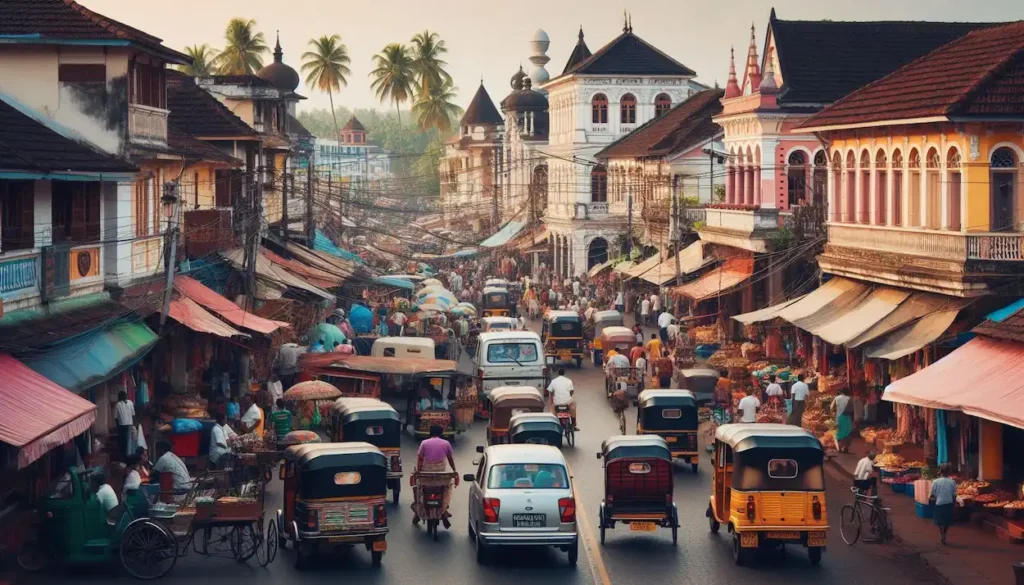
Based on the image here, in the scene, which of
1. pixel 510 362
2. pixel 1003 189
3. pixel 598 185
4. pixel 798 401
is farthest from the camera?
pixel 598 185

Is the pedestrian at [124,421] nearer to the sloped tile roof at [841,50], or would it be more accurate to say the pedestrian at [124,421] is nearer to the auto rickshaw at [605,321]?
the auto rickshaw at [605,321]

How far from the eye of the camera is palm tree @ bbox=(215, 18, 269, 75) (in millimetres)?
118125

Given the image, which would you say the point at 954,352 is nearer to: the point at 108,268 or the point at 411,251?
the point at 108,268

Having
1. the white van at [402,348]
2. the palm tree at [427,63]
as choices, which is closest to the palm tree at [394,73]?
the palm tree at [427,63]

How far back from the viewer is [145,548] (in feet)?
66.3

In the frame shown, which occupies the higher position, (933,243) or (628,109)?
(628,109)

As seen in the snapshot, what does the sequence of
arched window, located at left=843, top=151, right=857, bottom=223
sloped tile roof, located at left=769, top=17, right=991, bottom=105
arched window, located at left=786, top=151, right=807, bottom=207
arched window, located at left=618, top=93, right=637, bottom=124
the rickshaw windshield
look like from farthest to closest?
arched window, located at left=618, top=93, right=637, bottom=124, sloped tile roof, located at left=769, top=17, right=991, bottom=105, arched window, located at left=786, top=151, right=807, bottom=207, arched window, located at left=843, top=151, right=857, bottom=223, the rickshaw windshield

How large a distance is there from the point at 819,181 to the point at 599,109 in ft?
130

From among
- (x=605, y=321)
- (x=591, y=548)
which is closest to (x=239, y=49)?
(x=605, y=321)

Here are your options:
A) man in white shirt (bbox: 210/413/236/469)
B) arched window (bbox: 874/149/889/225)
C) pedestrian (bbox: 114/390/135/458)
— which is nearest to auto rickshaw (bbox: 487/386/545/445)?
man in white shirt (bbox: 210/413/236/469)

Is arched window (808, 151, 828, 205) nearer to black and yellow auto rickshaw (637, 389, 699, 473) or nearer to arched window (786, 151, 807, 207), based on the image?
arched window (786, 151, 807, 207)

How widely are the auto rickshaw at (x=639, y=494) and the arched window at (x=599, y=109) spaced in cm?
6343

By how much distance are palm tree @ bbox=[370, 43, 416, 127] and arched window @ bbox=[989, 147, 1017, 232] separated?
11125 centimetres

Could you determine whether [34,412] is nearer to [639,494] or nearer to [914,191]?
[639,494]
